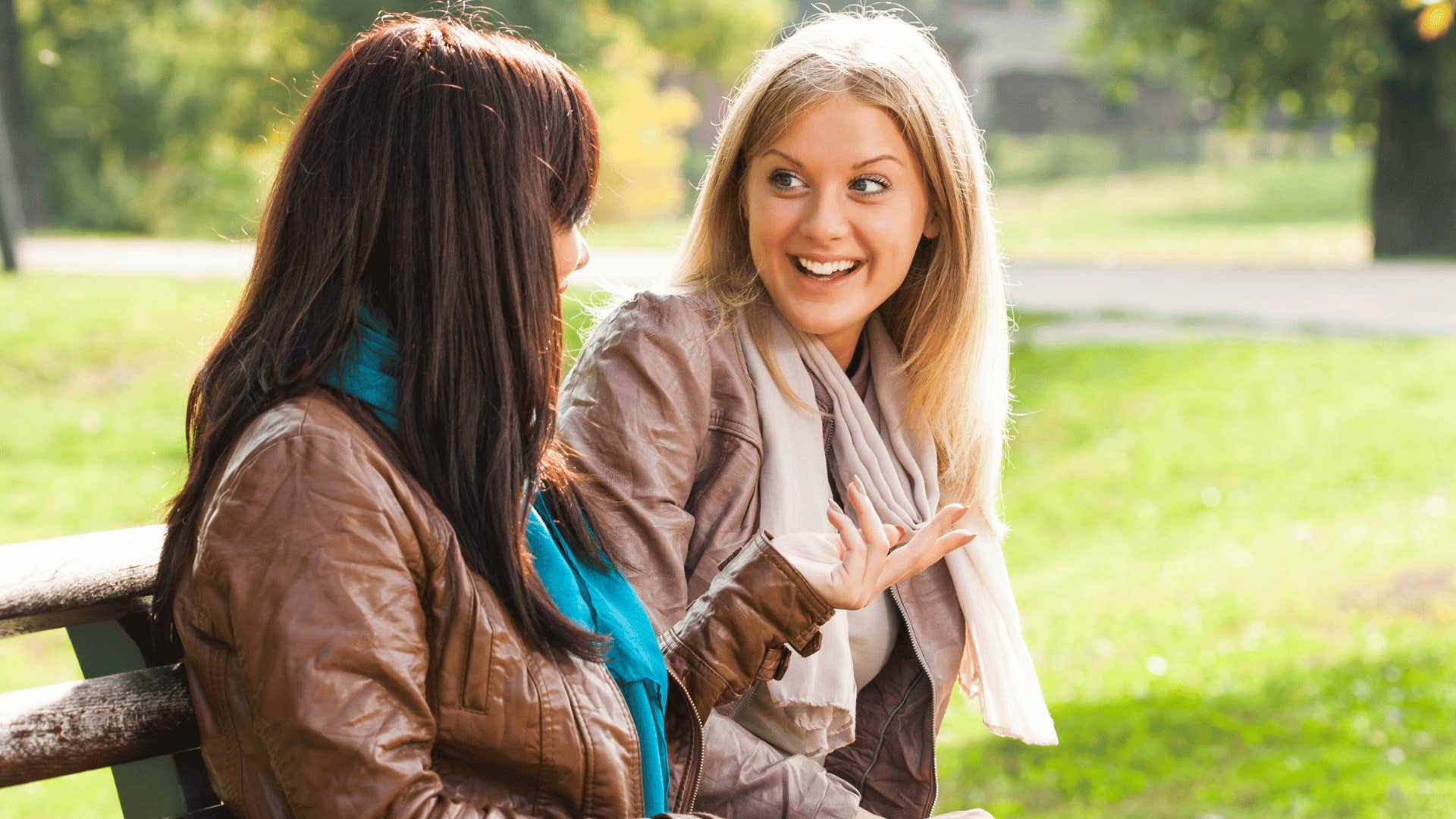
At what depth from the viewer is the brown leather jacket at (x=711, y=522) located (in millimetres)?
2270

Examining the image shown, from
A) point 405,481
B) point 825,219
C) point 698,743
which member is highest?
point 825,219

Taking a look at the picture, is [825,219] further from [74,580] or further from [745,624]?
[74,580]

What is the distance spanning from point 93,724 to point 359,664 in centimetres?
59

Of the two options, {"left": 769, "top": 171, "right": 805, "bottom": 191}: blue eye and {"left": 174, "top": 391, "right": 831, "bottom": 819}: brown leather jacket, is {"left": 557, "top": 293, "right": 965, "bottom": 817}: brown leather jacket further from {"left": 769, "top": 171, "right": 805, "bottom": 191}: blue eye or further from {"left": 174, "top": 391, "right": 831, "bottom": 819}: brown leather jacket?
{"left": 174, "top": 391, "right": 831, "bottom": 819}: brown leather jacket

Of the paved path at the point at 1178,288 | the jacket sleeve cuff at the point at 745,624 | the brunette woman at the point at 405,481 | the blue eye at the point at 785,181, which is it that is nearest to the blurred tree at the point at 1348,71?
the paved path at the point at 1178,288

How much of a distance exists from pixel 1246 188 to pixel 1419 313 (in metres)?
24.4

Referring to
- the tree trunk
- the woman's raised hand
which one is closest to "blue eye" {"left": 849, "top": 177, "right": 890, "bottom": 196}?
the woman's raised hand

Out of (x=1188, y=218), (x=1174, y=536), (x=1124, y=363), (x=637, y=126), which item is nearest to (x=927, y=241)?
(x=1174, y=536)

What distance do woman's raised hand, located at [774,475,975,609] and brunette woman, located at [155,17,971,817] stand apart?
31 centimetres

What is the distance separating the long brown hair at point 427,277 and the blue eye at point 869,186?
851 millimetres

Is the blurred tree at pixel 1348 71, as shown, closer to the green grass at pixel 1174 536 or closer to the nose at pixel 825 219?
the green grass at pixel 1174 536

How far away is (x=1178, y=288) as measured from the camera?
15828 millimetres

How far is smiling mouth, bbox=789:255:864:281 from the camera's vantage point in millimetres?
2525

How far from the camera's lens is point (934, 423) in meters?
2.67
